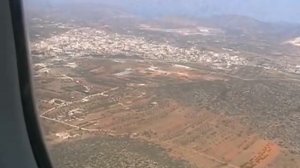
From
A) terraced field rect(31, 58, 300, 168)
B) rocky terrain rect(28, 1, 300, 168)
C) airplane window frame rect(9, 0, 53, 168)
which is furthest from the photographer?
terraced field rect(31, 58, 300, 168)

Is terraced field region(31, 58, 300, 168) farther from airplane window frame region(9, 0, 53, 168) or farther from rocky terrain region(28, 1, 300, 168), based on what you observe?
airplane window frame region(9, 0, 53, 168)

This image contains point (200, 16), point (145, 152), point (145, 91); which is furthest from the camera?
point (200, 16)

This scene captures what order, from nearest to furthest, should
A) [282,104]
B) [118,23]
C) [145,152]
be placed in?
[145,152] < [282,104] < [118,23]

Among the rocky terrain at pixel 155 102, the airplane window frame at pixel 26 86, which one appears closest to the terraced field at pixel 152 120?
the rocky terrain at pixel 155 102

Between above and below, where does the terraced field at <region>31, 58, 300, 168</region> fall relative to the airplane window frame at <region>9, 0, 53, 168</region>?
below

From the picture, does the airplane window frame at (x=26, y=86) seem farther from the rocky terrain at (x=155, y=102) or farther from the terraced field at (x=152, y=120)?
the terraced field at (x=152, y=120)

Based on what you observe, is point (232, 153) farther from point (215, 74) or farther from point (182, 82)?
point (215, 74)

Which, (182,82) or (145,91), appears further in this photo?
(182,82)

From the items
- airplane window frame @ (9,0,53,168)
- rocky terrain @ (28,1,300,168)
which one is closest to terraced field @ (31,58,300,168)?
rocky terrain @ (28,1,300,168)

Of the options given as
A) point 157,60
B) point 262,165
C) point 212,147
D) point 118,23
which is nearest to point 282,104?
point 212,147

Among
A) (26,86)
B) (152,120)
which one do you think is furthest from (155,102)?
(26,86)

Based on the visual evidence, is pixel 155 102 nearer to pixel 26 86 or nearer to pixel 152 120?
pixel 152 120
